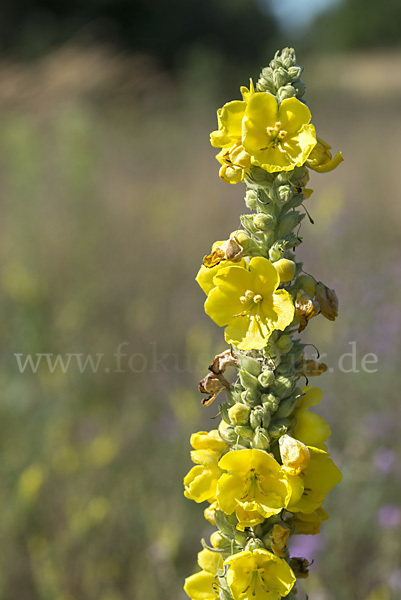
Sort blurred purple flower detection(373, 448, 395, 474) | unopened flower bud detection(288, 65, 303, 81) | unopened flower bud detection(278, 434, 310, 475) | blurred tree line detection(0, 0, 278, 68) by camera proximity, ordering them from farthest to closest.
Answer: blurred tree line detection(0, 0, 278, 68) < blurred purple flower detection(373, 448, 395, 474) < unopened flower bud detection(288, 65, 303, 81) < unopened flower bud detection(278, 434, 310, 475)

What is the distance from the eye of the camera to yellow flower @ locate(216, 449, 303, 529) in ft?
3.90

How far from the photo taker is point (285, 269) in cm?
121

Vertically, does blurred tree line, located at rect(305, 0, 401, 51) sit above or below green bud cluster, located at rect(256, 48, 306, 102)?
above

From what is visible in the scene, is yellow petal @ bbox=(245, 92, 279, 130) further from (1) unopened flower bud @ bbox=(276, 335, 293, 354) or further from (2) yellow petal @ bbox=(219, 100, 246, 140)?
(1) unopened flower bud @ bbox=(276, 335, 293, 354)

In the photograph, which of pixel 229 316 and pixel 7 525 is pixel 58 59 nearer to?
pixel 7 525

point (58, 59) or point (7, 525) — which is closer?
point (7, 525)

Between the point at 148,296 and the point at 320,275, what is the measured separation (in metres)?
1.94

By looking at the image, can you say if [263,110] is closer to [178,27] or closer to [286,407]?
[286,407]

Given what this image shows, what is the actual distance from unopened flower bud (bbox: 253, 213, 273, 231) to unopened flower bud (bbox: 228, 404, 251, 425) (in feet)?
1.33

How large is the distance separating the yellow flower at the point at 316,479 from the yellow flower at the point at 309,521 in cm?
5

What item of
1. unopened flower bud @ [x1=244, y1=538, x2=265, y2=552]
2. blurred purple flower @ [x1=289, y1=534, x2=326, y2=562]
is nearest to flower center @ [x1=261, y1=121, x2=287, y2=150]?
unopened flower bud @ [x1=244, y1=538, x2=265, y2=552]

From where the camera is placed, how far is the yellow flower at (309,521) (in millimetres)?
1307

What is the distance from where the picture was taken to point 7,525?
10.2 feet

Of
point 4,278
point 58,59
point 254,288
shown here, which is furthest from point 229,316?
point 58,59
